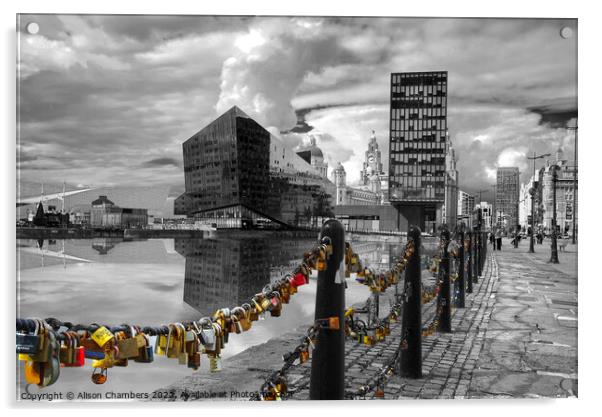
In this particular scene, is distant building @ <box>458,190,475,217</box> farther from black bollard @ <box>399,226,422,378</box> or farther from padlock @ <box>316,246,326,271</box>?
padlock @ <box>316,246,326,271</box>

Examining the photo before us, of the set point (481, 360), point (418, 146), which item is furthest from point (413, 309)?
point (418, 146)

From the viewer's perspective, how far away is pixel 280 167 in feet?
18.3

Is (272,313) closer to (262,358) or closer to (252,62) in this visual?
(262,358)

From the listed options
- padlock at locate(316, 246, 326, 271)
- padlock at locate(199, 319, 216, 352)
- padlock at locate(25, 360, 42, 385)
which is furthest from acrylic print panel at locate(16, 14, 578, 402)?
padlock at locate(25, 360, 42, 385)

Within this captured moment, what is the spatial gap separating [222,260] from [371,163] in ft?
7.62

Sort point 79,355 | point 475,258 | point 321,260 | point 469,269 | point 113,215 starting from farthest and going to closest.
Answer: point 475,258, point 469,269, point 113,215, point 321,260, point 79,355

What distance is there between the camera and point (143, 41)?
476cm

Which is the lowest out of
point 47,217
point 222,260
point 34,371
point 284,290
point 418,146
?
point 34,371

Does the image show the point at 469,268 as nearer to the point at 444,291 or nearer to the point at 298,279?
the point at 444,291

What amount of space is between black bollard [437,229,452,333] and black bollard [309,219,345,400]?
2.90 m

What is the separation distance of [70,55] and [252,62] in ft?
5.22

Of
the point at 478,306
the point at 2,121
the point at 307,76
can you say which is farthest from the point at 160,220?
the point at 478,306

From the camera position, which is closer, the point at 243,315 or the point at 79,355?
the point at 79,355

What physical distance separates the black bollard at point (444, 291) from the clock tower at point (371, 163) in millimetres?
938
